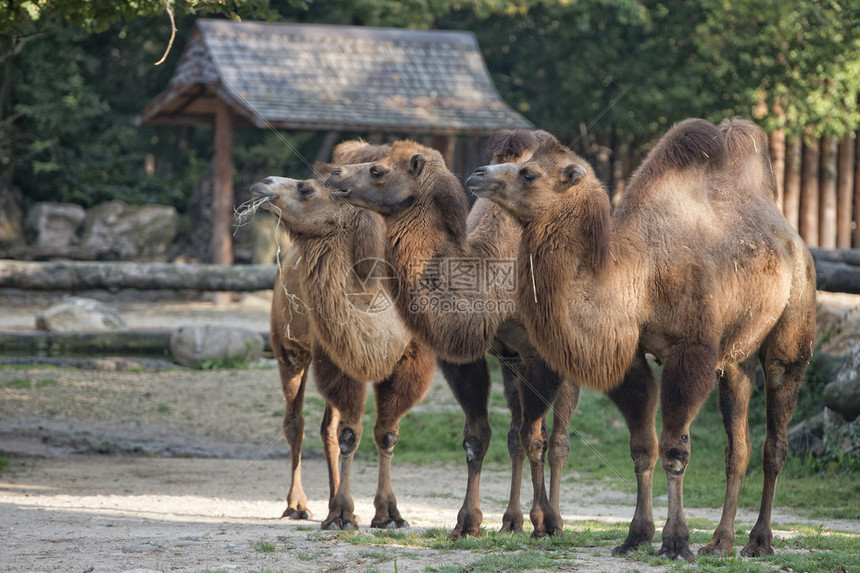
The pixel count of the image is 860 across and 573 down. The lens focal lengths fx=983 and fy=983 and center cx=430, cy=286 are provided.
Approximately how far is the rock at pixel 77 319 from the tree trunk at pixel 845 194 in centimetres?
1320

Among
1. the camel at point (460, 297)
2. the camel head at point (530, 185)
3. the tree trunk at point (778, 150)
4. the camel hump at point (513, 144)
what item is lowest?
the camel at point (460, 297)

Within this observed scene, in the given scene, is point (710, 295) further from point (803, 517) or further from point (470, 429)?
point (803, 517)

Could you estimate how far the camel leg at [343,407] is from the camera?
22.2 ft

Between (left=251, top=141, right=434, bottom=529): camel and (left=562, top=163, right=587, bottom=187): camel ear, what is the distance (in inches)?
60.9

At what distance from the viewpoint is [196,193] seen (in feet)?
76.5

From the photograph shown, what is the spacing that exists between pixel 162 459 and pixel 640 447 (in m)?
5.70

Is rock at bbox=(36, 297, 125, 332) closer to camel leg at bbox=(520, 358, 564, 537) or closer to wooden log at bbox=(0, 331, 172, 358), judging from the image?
wooden log at bbox=(0, 331, 172, 358)

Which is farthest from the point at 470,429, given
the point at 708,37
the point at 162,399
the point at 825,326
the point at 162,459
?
the point at 708,37

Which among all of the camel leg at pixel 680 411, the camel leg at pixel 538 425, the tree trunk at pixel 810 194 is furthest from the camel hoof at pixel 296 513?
the tree trunk at pixel 810 194

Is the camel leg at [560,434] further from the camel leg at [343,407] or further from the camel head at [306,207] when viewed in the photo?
the camel head at [306,207]

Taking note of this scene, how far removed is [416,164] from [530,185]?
2.91ft

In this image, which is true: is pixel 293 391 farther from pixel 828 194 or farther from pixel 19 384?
pixel 828 194

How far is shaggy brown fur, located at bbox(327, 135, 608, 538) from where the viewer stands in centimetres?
588

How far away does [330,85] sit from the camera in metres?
17.1
